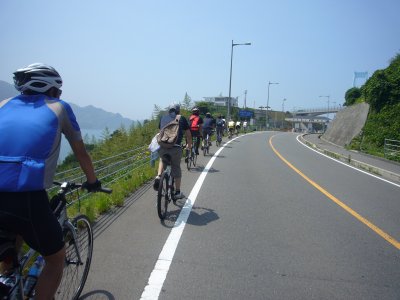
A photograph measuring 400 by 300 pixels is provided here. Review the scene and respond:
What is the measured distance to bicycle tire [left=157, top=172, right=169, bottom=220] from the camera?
586 centimetres

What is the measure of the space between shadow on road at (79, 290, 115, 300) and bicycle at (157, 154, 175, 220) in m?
2.34

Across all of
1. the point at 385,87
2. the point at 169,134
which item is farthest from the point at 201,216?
the point at 385,87

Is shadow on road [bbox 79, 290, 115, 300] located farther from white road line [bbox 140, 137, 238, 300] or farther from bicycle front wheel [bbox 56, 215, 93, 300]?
white road line [bbox 140, 137, 238, 300]

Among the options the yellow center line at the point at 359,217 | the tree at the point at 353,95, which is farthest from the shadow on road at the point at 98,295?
the tree at the point at 353,95

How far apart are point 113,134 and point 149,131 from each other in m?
7.21

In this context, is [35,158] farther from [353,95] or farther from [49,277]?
[353,95]

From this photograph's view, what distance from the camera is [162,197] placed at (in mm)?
6070

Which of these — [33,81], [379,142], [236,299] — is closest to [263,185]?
[236,299]

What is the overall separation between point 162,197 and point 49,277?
3400 mm

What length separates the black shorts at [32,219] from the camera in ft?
7.84

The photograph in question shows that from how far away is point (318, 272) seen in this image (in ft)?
14.1

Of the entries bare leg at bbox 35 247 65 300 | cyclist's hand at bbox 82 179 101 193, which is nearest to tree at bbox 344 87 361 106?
cyclist's hand at bbox 82 179 101 193

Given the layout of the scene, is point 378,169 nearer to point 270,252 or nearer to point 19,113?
point 270,252

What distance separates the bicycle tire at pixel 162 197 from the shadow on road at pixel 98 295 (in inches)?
91.9
